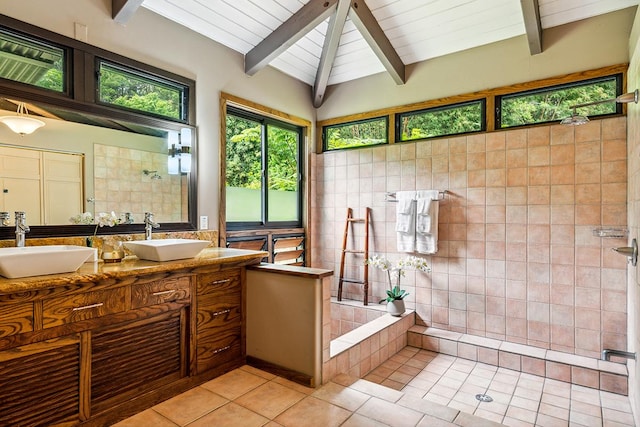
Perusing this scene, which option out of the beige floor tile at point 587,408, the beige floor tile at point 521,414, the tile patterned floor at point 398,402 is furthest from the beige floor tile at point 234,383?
the beige floor tile at point 587,408

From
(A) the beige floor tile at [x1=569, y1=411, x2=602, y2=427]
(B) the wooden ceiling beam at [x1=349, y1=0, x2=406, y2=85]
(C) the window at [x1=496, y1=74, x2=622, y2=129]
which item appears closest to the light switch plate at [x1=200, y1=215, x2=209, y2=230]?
(B) the wooden ceiling beam at [x1=349, y1=0, x2=406, y2=85]

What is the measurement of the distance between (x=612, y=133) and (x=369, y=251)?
2.30 m

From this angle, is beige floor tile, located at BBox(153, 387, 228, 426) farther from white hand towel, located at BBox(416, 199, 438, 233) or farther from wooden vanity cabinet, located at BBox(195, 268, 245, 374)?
white hand towel, located at BBox(416, 199, 438, 233)

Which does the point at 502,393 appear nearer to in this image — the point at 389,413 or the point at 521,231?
the point at 389,413

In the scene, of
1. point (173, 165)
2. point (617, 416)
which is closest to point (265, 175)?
point (173, 165)

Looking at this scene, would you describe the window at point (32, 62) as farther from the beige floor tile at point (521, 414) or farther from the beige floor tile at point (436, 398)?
the beige floor tile at point (521, 414)

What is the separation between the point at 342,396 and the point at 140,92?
2.50 metres

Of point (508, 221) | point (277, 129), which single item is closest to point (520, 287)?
point (508, 221)

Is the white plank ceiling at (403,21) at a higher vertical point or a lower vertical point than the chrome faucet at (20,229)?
higher

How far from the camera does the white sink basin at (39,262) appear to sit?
61.1 inches

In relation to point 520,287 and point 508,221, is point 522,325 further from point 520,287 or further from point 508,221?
point 508,221

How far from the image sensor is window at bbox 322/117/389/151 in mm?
3910

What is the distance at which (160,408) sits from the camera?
6.52 ft

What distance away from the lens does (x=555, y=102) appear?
3.00m
